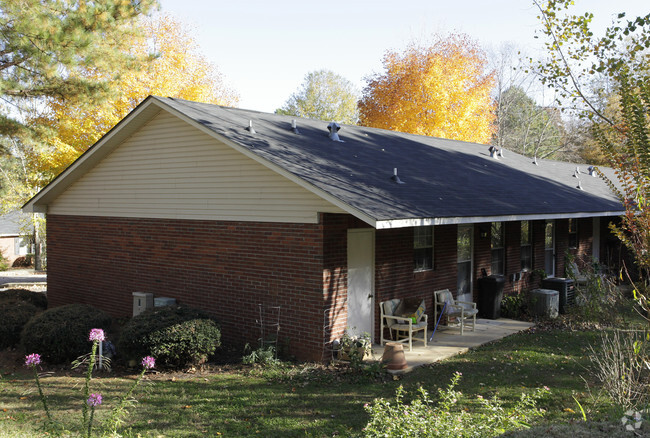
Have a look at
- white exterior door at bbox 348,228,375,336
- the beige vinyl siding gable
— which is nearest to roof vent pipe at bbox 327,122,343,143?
the beige vinyl siding gable

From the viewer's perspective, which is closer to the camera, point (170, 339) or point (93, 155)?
point (170, 339)

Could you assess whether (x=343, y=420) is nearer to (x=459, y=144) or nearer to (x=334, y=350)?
(x=334, y=350)

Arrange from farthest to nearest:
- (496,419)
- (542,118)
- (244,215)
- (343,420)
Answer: (542,118), (244,215), (343,420), (496,419)

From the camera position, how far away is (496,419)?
18.2 feet

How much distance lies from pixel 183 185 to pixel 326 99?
148 ft

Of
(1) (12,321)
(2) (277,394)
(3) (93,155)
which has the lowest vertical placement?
(2) (277,394)

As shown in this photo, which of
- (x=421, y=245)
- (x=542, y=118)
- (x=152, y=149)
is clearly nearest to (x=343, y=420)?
(x=421, y=245)

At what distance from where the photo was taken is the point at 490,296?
44.3 feet

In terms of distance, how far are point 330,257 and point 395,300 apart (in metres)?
2.24

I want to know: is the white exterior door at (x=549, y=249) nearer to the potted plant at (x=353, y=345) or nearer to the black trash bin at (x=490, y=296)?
the black trash bin at (x=490, y=296)

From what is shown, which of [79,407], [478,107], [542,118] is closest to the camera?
[79,407]

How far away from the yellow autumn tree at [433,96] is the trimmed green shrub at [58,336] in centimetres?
2152

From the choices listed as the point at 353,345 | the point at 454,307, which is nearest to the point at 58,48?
the point at 353,345

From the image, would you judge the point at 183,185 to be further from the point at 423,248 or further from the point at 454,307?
the point at 454,307
